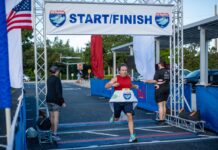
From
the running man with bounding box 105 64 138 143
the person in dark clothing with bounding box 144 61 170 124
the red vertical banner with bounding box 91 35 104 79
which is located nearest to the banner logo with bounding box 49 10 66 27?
the running man with bounding box 105 64 138 143

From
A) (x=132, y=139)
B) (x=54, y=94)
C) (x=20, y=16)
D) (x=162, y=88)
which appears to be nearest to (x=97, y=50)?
(x=162, y=88)

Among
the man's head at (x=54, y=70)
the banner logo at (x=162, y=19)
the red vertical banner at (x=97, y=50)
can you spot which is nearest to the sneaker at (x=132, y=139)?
the man's head at (x=54, y=70)

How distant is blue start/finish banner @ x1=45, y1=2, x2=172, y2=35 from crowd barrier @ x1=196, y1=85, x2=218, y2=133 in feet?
7.06

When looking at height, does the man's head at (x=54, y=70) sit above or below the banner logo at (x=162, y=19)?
below

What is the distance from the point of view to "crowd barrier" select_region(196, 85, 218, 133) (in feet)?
29.6

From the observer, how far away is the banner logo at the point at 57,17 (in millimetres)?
9702

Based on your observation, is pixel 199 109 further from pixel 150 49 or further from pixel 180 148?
pixel 150 49

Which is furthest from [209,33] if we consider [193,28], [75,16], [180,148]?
[180,148]

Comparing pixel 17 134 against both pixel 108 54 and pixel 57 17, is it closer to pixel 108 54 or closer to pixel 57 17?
pixel 57 17

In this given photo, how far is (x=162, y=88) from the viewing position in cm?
1094

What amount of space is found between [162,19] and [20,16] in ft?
15.4

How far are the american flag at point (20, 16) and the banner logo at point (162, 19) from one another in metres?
3.95

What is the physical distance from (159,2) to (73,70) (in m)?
61.8

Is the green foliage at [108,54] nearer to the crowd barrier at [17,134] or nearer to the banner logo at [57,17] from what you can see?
the banner logo at [57,17]
